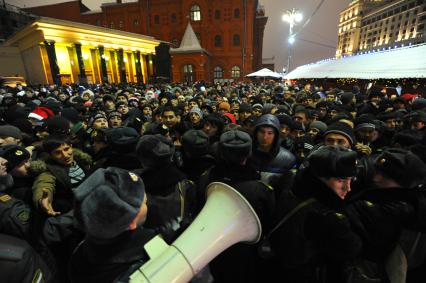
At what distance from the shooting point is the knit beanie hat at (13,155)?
2021mm

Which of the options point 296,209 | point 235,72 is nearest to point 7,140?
point 296,209

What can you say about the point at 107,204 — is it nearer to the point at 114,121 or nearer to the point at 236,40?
the point at 114,121

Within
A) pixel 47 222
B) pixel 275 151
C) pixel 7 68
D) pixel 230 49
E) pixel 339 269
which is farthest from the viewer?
pixel 230 49

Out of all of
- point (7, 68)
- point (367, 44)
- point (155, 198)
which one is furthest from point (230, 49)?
point (367, 44)

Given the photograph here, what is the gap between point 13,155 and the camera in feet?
6.70

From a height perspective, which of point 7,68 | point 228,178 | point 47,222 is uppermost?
point 7,68

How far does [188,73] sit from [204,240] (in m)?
36.9

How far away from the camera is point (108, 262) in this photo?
1059 millimetres

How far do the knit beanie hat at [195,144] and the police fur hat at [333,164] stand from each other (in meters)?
1.38

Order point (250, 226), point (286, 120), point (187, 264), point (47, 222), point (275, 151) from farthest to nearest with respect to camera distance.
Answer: point (286, 120), point (275, 151), point (47, 222), point (250, 226), point (187, 264)

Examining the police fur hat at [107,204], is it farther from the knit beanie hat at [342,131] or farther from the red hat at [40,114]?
the red hat at [40,114]

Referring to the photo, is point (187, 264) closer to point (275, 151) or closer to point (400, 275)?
point (400, 275)

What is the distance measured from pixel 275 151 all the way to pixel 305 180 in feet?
3.98

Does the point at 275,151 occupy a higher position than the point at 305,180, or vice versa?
the point at 305,180
